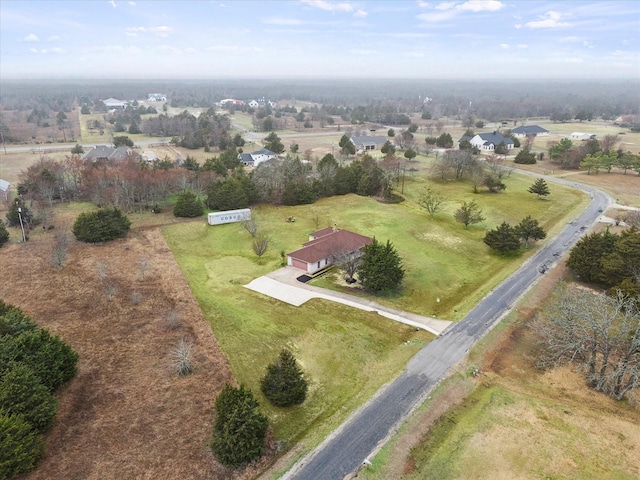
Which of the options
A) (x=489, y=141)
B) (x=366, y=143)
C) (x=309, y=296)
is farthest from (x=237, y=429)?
(x=489, y=141)

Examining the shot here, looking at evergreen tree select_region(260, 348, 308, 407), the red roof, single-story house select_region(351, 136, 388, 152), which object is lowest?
evergreen tree select_region(260, 348, 308, 407)

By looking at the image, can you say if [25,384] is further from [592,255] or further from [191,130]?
[191,130]

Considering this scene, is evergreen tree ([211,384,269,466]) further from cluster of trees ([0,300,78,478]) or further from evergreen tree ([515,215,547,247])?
evergreen tree ([515,215,547,247])

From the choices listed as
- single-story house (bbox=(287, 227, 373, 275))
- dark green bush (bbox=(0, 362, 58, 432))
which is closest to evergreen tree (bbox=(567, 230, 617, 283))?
single-story house (bbox=(287, 227, 373, 275))

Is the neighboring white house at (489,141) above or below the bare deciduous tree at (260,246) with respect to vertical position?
above

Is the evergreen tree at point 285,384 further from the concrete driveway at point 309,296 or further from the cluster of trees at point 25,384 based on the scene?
the cluster of trees at point 25,384

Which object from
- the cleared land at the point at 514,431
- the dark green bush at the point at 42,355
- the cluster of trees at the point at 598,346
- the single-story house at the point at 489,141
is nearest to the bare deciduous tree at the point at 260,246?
the dark green bush at the point at 42,355

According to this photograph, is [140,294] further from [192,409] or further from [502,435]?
[502,435]
